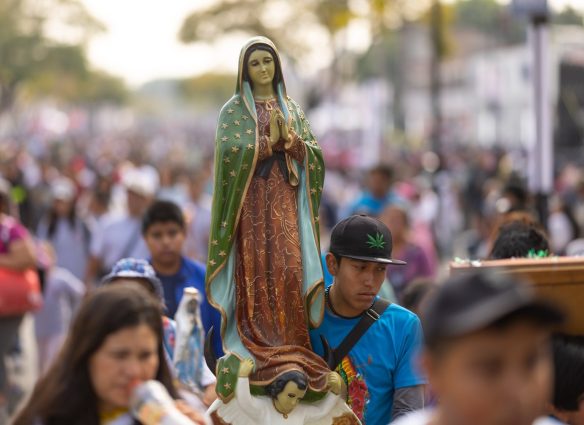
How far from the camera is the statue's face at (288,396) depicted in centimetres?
500

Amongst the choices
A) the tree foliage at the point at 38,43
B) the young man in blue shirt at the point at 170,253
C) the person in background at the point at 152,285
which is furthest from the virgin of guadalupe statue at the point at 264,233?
the tree foliage at the point at 38,43

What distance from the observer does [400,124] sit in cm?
9344

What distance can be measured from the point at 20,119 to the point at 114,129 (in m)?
55.4

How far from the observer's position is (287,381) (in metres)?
5.00

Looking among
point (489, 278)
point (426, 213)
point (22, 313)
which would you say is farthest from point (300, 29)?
point (489, 278)

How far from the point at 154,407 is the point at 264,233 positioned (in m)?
1.89

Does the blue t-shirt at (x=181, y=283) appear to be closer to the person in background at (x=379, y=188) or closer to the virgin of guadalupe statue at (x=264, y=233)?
the virgin of guadalupe statue at (x=264, y=233)

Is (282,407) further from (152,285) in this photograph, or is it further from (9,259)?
(9,259)

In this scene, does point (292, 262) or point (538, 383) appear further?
point (292, 262)

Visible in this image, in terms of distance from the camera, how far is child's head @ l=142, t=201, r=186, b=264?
24.0ft

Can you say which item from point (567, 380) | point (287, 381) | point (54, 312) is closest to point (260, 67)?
point (287, 381)

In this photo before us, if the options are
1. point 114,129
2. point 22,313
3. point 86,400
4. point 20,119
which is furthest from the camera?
point 114,129

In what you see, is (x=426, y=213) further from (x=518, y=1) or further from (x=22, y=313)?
(x=22, y=313)

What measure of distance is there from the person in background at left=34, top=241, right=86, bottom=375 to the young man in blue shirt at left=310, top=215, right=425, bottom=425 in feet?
19.0
